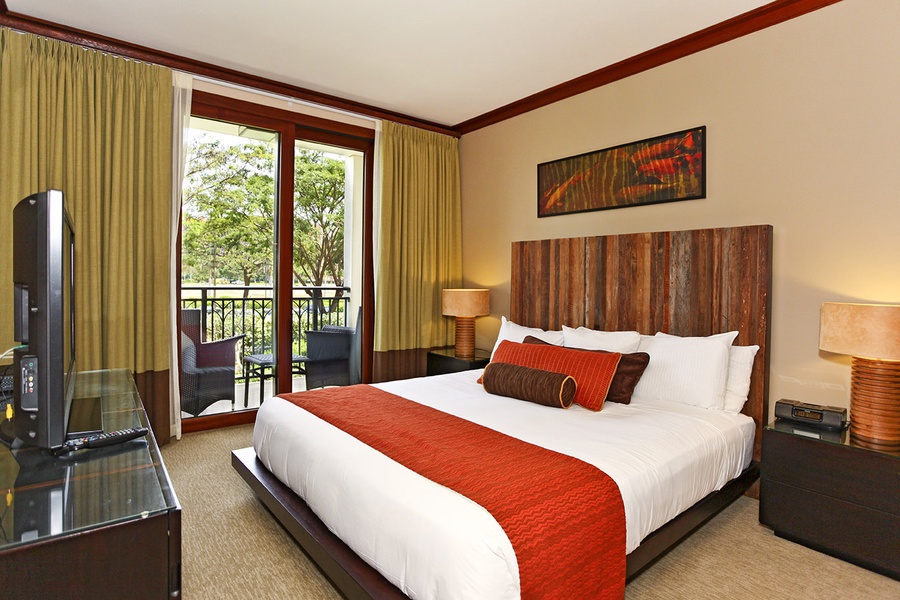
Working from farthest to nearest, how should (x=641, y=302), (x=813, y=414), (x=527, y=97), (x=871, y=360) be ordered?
(x=527, y=97)
(x=641, y=302)
(x=813, y=414)
(x=871, y=360)

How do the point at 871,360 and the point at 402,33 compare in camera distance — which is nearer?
the point at 871,360

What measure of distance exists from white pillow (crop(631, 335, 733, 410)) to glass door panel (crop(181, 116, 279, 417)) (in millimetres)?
3000

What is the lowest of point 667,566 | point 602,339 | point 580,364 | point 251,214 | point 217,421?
point 667,566

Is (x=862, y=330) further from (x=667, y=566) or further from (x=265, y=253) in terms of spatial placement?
(x=265, y=253)

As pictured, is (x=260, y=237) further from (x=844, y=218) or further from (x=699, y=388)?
(x=844, y=218)

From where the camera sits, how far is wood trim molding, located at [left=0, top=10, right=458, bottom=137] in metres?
3.09

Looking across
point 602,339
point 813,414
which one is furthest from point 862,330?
point 602,339

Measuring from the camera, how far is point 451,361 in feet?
14.5

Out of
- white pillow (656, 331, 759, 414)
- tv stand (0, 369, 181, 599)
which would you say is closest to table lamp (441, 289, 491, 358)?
white pillow (656, 331, 759, 414)

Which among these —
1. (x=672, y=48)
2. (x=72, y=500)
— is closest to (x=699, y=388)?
(x=672, y=48)

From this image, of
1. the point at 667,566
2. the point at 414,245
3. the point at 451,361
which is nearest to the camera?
the point at 667,566

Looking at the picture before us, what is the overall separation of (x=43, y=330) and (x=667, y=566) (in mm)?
2433

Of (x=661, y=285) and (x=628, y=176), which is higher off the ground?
(x=628, y=176)

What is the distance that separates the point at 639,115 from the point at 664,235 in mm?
910
